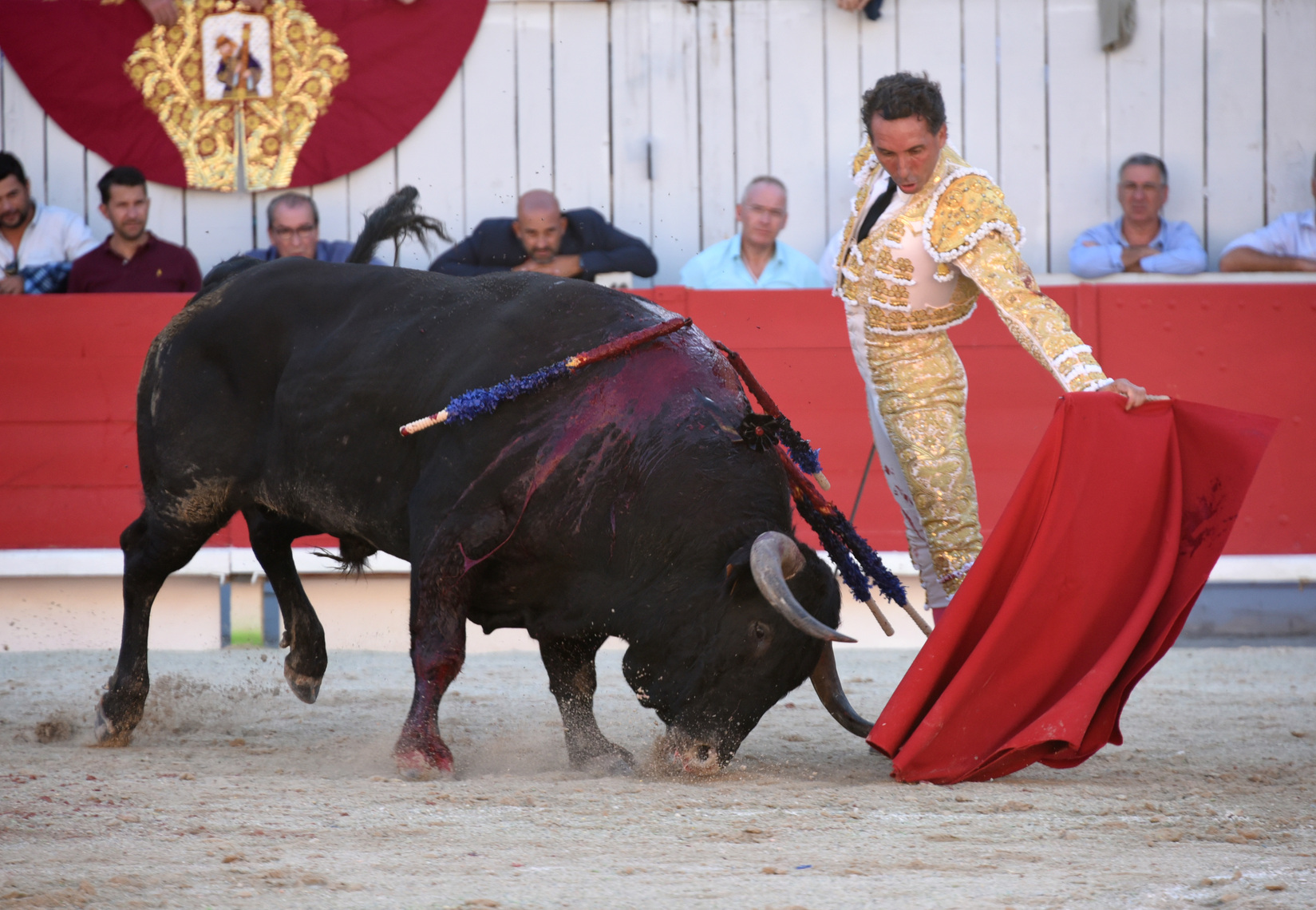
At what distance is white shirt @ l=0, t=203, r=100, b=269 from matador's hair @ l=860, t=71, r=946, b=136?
12.8ft

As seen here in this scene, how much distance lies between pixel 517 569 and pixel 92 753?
1184mm

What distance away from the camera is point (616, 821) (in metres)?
2.61

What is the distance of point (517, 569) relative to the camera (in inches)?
128

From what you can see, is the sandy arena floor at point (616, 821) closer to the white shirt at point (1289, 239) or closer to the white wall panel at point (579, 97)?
the white shirt at point (1289, 239)

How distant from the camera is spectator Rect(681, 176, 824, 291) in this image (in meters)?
5.96

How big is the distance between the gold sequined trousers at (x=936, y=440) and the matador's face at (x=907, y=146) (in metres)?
0.41

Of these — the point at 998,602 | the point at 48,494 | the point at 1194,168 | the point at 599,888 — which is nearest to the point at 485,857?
the point at 599,888

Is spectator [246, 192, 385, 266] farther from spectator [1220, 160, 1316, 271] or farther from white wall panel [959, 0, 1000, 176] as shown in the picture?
spectator [1220, 160, 1316, 271]

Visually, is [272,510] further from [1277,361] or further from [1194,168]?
[1194,168]

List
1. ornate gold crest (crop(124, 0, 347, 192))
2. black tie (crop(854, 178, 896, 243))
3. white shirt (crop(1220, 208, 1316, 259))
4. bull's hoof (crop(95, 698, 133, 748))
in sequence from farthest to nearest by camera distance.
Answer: ornate gold crest (crop(124, 0, 347, 192)) → white shirt (crop(1220, 208, 1316, 259)) → bull's hoof (crop(95, 698, 133, 748)) → black tie (crop(854, 178, 896, 243))

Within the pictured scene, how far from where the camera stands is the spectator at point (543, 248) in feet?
18.8

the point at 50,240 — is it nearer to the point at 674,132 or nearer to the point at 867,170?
the point at 674,132

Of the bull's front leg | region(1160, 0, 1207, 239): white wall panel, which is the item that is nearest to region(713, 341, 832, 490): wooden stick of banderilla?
the bull's front leg

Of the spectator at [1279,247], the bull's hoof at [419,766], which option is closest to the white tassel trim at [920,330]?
the bull's hoof at [419,766]
